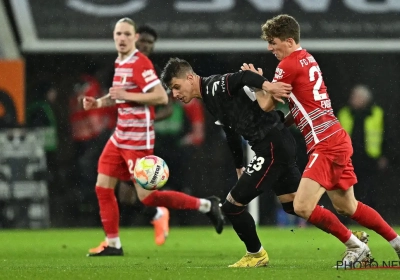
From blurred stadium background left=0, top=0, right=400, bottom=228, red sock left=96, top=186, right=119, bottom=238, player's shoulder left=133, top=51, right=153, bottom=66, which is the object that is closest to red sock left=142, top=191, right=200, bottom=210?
red sock left=96, top=186, right=119, bottom=238

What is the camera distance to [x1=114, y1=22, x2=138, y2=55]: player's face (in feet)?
32.2

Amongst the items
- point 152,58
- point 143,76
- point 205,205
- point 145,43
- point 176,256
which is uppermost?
point 145,43

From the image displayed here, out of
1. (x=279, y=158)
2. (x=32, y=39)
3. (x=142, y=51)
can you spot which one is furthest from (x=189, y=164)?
(x=279, y=158)

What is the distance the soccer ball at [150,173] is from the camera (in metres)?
9.12

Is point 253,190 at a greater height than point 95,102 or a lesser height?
lesser

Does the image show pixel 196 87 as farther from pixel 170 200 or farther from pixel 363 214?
pixel 170 200

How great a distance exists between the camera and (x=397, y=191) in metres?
15.6

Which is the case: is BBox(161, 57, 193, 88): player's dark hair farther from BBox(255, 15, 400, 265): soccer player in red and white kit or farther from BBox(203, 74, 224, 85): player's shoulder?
BBox(255, 15, 400, 265): soccer player in red and white kit

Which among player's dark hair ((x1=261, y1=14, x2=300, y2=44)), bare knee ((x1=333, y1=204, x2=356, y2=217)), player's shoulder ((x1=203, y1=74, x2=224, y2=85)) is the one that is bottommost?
bare knee ((x1=333, y1=204, x2=356, y2=217))

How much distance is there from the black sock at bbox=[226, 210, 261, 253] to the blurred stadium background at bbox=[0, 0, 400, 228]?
5571 millimetres

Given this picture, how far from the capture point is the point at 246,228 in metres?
8.13

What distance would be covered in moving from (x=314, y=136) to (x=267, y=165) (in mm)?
487

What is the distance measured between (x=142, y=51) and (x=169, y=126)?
15.6ft

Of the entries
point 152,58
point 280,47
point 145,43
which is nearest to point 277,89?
point 280,47
